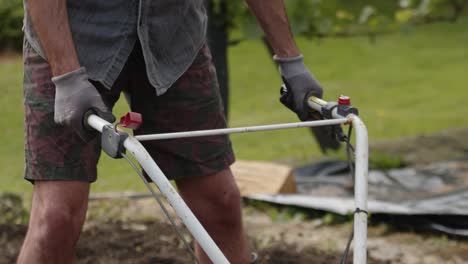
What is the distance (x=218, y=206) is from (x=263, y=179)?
217 centimetres

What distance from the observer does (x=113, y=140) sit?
2104 millimetres

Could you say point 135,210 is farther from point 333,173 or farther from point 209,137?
point 209,137

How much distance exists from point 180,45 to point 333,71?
8384 mm

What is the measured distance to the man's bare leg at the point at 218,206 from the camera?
280cm

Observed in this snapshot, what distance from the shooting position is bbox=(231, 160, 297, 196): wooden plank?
493cm

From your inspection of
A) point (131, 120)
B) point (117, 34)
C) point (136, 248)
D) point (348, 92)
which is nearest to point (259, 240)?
point (136, 248)

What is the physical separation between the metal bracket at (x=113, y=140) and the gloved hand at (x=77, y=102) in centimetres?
11

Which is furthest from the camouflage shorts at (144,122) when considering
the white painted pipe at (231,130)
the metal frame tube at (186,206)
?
the white painted pipe at (231,130)

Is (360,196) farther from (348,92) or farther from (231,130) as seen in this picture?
(348,92)

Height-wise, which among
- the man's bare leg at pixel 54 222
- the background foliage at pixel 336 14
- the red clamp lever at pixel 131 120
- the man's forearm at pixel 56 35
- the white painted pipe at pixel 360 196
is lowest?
the background foliage at pixel 336 14

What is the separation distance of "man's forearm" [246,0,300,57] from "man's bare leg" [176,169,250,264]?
1.33 ft

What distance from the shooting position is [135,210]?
15.9 feet

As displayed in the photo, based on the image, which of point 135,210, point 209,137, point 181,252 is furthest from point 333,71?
point 209,137

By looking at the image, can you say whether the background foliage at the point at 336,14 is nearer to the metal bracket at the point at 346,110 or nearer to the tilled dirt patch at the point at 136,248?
the tilled dirt patch at the point at 136,248
